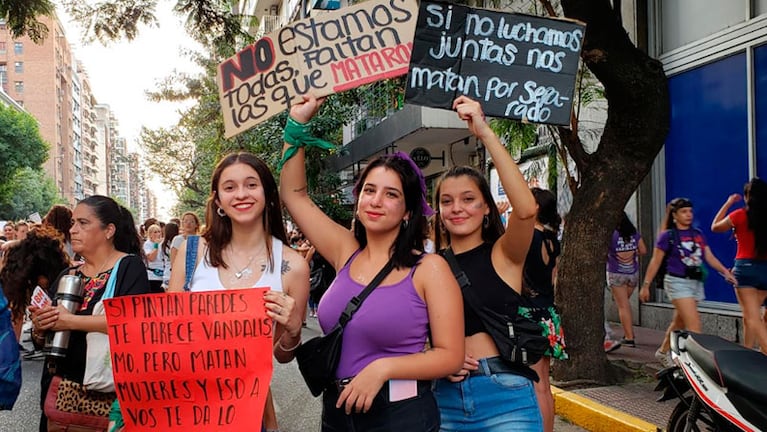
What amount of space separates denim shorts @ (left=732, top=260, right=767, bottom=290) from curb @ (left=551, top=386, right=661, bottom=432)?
6.27ft

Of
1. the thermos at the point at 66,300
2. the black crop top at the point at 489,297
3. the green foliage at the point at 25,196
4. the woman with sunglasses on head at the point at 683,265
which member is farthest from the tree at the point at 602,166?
the green foliage at the point at 25,196

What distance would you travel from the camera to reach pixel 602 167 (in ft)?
21.6

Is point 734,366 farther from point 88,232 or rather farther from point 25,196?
point 25,196

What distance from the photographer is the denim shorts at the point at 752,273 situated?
6402 mm

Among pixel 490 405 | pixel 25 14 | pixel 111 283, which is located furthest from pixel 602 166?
pixel 25 14

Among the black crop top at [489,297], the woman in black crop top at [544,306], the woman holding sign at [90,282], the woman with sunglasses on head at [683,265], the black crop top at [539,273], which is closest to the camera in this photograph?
the black crop top at [489,297]

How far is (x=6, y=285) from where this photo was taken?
440 cm

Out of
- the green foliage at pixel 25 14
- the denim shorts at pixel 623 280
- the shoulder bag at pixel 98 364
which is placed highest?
the green foliage at pixel 25 14

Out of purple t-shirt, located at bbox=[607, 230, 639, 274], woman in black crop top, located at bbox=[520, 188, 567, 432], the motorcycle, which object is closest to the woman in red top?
purple t-shirt, located at bbox=[607, 230, 639, 274]

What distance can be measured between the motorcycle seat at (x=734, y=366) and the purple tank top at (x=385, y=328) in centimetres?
164

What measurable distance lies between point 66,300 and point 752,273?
19.3ft

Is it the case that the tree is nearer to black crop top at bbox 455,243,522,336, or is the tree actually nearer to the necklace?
black crop top at bbox 455,243,522,336

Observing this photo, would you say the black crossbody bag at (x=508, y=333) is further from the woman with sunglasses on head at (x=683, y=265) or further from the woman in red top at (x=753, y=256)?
the woman with sunglasses on head at (x=683, y=265)

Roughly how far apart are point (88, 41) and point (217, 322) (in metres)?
8.67
